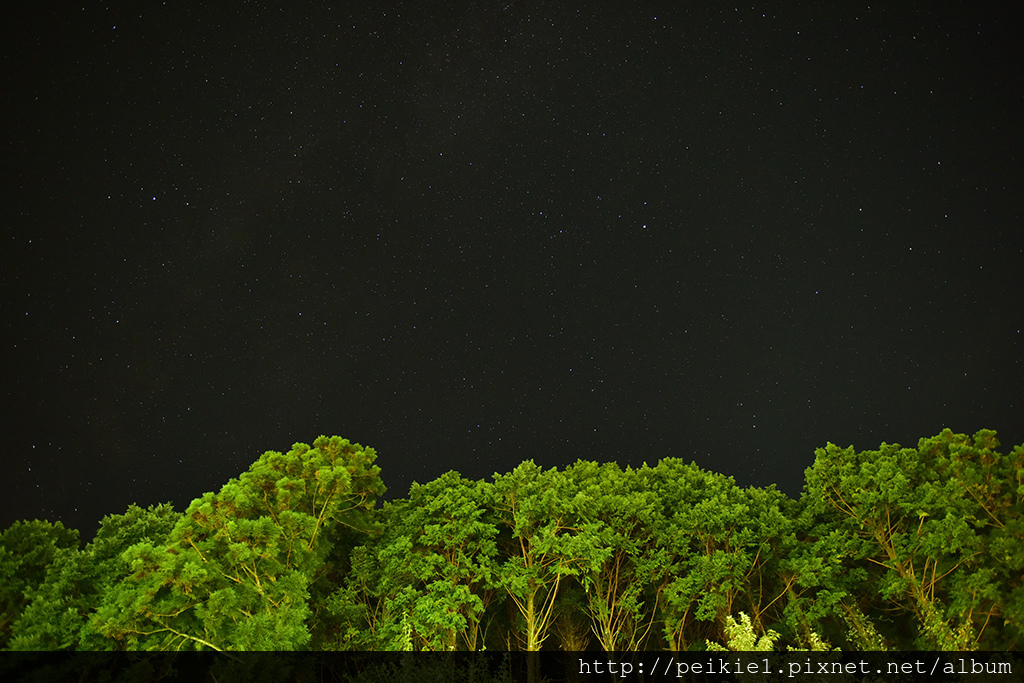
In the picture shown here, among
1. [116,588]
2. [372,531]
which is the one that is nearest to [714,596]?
[372,531]

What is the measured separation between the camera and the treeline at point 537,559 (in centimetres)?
1953

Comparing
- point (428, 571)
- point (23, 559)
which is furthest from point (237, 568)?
point (23, 559)

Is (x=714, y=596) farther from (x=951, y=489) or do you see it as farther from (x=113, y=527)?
(x=113, y=527)

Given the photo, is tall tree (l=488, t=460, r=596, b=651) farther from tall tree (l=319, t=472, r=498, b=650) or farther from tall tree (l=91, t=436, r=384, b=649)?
tall tree (l=91, t=436, r=384, b=649)

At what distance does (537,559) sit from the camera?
26.3 meters

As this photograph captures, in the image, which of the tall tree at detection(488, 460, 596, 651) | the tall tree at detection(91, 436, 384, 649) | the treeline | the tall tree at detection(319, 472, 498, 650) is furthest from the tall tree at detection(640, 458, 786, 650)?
the tall tree at detection(91, 436, 384, 649)

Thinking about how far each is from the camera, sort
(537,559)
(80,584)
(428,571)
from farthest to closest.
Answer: (537,559)
(428,571)
(80,584)

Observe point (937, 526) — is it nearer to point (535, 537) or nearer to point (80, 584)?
point (535, 537)

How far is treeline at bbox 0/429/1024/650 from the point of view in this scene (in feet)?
64.1

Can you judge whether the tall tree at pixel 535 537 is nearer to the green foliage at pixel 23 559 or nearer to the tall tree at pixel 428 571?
the tall tree at pixel 428 571

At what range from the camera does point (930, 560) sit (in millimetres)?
24438

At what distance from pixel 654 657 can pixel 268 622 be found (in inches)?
796

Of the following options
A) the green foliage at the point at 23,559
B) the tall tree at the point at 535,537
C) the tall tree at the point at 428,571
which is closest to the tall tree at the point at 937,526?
the tall tree at the point at 535,537

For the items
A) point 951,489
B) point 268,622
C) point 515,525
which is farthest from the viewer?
point 515,525
